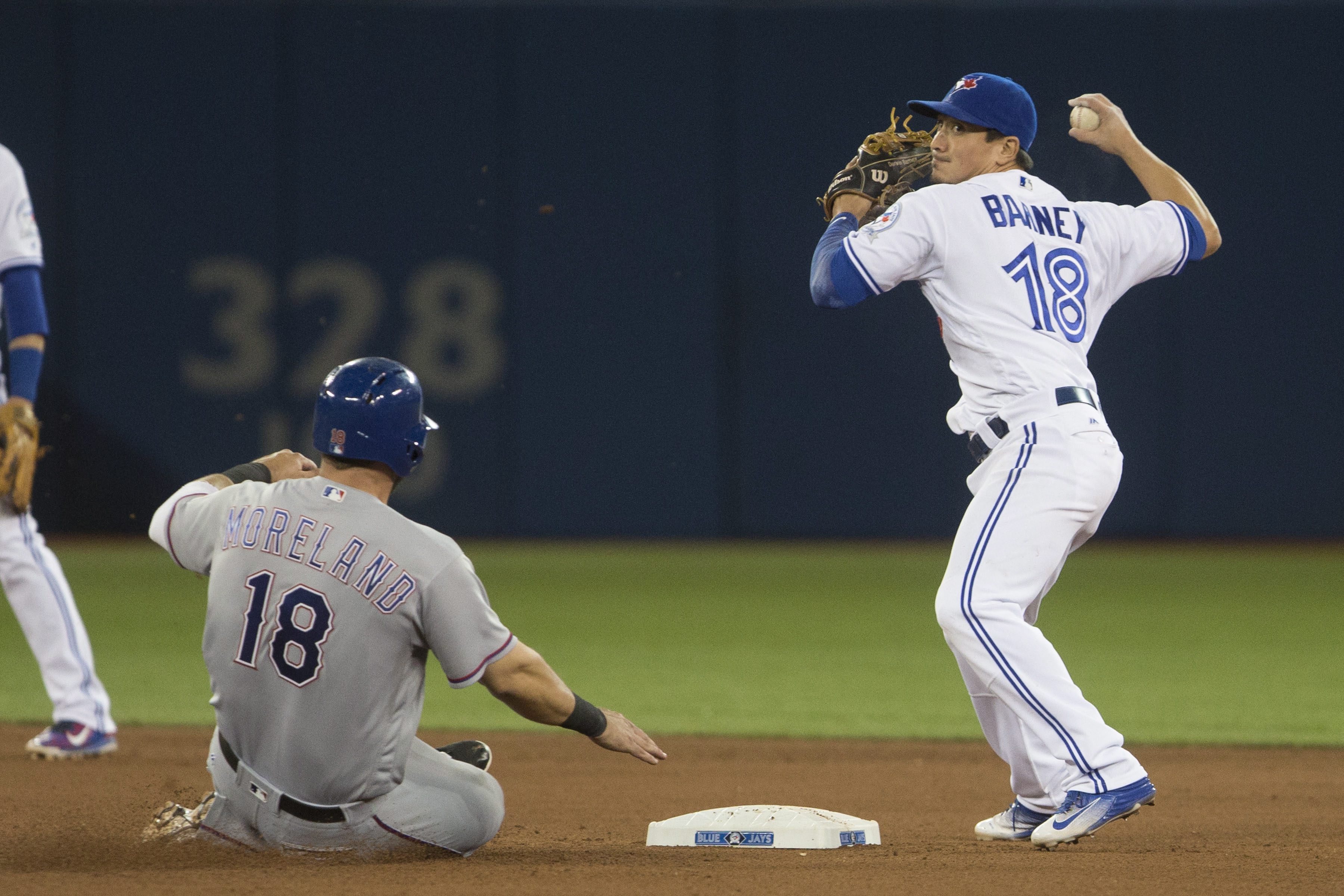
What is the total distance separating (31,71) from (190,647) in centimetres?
910

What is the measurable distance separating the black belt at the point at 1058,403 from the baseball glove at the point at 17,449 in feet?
9.71

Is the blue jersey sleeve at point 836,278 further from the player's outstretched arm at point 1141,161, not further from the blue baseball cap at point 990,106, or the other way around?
the player's outstretched arm at point 1141,161

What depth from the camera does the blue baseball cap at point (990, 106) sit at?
164 inches

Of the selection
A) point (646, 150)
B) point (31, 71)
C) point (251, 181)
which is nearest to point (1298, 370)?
point (646, 150)

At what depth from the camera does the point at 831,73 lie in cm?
1617

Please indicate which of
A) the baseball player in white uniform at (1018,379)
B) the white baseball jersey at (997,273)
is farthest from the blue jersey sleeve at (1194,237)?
the white baseball jersey at (997,273)

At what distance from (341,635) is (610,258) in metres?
13.1

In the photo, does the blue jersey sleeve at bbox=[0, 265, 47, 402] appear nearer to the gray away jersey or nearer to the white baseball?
the gray away jersey

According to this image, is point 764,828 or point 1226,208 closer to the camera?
point 764,828

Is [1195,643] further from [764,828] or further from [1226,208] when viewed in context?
[1226,208]

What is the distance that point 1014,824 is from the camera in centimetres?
428

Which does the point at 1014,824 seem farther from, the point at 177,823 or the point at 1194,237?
the point at 177,823

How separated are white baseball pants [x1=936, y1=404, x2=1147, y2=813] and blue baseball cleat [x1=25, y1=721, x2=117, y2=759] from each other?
10.4 feet

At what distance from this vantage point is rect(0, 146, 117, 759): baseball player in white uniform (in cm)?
548
